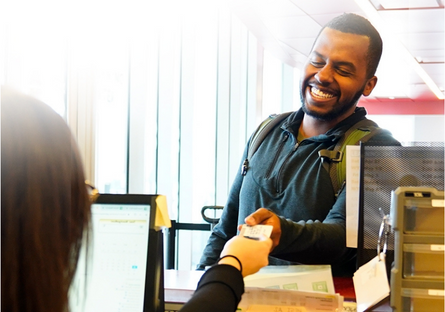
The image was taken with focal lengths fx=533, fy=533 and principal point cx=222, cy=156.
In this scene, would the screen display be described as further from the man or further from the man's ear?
the man's ear

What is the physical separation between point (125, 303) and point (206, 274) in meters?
0.19

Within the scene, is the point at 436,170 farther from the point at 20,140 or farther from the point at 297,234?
the point at 20,140

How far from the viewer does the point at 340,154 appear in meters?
1.62

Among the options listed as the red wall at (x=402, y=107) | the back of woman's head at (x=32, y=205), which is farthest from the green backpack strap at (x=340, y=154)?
the red wall at (x=402, y=107)

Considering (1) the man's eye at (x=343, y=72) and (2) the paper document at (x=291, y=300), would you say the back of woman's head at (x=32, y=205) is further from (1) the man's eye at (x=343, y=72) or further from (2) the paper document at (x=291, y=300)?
(1) the man's eye at (x=343, y=72)

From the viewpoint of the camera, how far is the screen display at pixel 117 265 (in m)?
1.03

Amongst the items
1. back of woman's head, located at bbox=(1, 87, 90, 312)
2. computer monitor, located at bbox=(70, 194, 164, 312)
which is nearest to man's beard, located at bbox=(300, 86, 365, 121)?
computer monitor, located at bbox=(70, 194, 164, 312)

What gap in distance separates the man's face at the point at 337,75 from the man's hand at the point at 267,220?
0.60 m

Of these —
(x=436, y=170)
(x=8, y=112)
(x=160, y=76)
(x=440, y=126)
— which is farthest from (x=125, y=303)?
(x=440, y=126)

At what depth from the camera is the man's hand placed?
1.21 m

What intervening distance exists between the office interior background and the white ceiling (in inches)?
0.9

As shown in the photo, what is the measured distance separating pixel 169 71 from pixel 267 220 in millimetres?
2605

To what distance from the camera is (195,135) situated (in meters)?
4.55

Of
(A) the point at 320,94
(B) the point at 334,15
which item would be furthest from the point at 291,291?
(B) the point at 334,15
